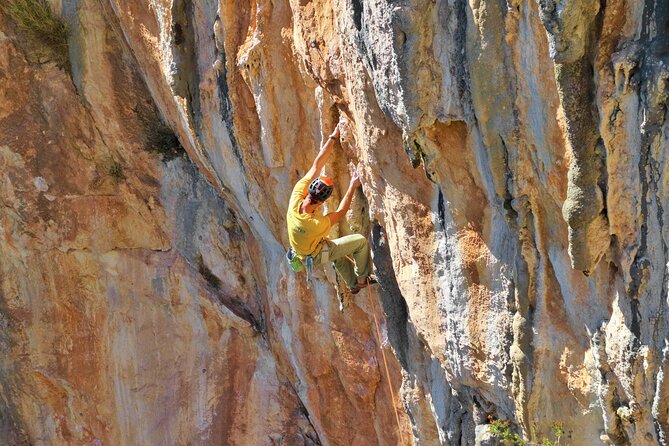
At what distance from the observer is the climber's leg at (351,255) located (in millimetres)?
6137

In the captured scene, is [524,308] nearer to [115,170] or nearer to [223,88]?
[223,88]

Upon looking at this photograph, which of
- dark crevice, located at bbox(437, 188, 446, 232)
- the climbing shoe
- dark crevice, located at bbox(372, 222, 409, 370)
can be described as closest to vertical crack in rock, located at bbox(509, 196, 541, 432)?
dark crevice, located at bbox(437, 188, 446, 232)

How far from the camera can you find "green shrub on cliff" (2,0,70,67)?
322 inches

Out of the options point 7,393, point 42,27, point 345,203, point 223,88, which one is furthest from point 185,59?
point 7,393

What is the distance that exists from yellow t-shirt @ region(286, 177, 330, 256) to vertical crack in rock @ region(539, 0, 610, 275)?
6.90 feet

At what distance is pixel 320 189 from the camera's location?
566 cm

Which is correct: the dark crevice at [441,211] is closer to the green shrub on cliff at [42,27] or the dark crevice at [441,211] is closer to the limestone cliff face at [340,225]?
the limestone cliff face at [340,225]

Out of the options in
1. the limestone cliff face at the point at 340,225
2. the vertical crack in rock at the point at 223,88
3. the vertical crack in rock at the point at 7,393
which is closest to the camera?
the limestone cliff face at the point at 340,225

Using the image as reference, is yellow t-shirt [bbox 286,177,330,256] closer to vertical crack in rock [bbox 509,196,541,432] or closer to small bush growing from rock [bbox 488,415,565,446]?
vertical crack in rock [bbox 509,196,541,432]

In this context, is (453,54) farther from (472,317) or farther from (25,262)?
(25,262)

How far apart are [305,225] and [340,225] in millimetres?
720

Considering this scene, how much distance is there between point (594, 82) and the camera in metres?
3.89

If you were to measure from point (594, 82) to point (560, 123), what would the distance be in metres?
0.30

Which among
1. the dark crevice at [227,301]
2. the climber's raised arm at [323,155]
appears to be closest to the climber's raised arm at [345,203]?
the climber's raised arm at [323,155]
